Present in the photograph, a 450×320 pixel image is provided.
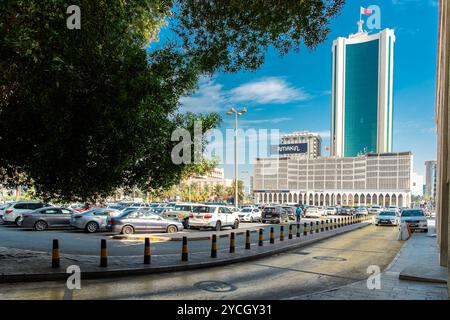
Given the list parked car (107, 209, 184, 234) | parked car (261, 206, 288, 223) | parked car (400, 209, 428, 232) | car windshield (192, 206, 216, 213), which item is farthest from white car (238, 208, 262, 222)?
parked car (107, 209, 184, 234)

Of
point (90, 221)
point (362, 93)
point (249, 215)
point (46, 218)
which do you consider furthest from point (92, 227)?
point (362, 93)

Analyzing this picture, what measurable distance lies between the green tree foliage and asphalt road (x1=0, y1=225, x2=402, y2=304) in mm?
2613

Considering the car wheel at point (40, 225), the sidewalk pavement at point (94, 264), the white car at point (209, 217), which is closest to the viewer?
the sidewalk pavement at point (94, 264)

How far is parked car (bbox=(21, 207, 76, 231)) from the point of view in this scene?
22.2 meters

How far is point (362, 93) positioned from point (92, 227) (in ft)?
561

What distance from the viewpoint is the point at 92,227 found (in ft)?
73.2

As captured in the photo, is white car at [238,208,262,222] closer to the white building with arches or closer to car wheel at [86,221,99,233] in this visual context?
car wheel at [86,221,99,233]

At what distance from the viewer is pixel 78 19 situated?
7434 millimetres

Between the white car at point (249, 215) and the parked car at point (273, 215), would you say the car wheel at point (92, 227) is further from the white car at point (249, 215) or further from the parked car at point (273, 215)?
the white car at point (249, 215)

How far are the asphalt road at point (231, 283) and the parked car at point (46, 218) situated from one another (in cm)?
1589

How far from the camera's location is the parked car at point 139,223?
2011 cm

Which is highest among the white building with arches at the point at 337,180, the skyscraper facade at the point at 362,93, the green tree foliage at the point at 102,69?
the skyscraper facade at the point at 362,93

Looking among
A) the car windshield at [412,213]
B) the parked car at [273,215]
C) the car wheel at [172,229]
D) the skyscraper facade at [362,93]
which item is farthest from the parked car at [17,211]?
the skyscraper facade at [362,93]
